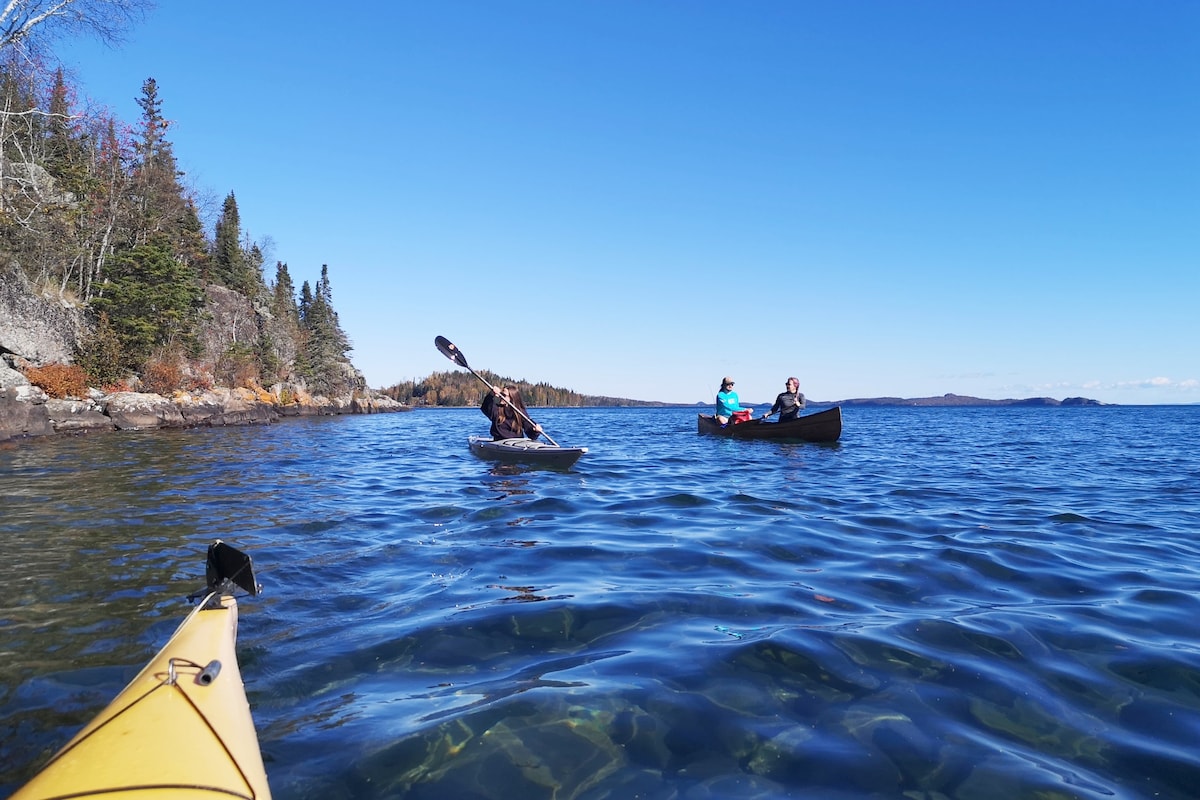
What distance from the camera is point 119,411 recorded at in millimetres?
26250

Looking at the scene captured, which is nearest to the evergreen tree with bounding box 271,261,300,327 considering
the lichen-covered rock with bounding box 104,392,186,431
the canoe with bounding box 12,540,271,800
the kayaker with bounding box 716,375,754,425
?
the lichen-covered rock with bounding box 104,392,186,431

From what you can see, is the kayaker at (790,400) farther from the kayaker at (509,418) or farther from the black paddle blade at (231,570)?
the black paddle blade at (231,570)

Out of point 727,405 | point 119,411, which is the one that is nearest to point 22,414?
point 119,411

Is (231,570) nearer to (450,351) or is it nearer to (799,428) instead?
(450,351)

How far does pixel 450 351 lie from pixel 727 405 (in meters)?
10.9

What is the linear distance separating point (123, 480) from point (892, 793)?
42.9 feet

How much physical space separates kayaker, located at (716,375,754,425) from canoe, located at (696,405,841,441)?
38.7 inches

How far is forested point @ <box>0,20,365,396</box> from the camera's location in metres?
27.0

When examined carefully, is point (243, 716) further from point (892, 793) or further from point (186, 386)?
point (186, 386)

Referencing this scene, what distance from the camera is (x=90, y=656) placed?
385cm

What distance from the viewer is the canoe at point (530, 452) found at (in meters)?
13.1

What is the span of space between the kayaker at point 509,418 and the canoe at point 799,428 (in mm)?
8420

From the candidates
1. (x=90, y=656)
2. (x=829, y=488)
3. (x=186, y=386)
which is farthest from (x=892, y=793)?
(x=186, y=386)

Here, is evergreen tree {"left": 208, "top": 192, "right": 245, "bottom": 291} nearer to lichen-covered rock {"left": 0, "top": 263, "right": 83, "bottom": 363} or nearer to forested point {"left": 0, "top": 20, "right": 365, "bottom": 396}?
forested point {"left": 0, "top": 20, "right": 365, "bottom": 396}
